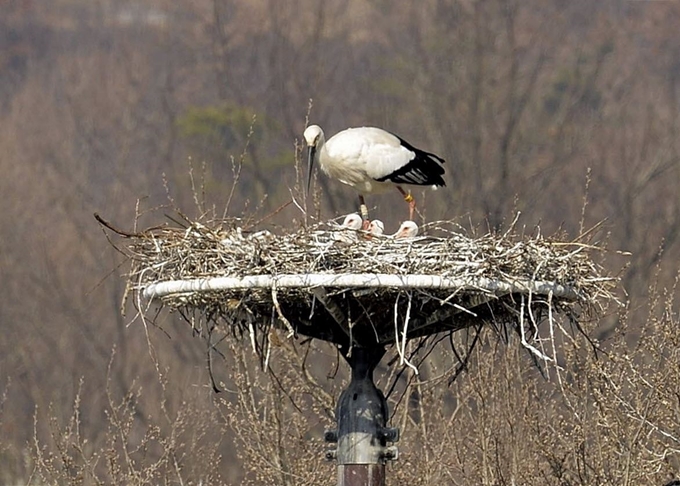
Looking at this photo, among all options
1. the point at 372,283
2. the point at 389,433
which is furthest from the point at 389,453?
the point at 372,283

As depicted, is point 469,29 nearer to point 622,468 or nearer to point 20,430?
point 20,430

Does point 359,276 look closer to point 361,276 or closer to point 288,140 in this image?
point 361,276

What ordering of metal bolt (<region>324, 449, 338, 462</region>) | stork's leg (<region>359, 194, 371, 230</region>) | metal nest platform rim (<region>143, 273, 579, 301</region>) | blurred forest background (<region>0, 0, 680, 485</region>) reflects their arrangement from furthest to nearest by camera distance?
1. blurred forest background (<region>0, 0, 680, 485</region>)
2. stork's leg (<region>359, 194, 371, 230</region>)
3. metal bolt (<region>324, 449, 338, 462</region>)
4. metal nest platform rim (<region>143, 273, 579, 301</region>)

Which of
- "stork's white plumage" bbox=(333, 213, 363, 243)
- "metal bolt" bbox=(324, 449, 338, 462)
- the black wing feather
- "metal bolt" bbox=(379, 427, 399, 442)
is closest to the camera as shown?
"stork's white plumage" bbox=(333, 213, 363, 243)

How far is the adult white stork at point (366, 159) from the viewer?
9438mm

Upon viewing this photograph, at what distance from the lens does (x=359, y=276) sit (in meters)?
7.40

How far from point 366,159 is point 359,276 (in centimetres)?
214

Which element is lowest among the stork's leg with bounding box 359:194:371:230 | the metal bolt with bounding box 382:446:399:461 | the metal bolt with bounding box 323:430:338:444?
the metal bolt with bounding box 382:446:399:461

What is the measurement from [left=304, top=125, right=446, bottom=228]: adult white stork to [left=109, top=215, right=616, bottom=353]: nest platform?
1.16 meters

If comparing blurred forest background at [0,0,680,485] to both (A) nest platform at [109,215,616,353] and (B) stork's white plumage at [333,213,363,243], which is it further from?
(A) nest platform at [109,215,616,353]

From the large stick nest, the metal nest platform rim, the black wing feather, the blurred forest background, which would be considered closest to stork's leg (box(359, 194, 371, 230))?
the black wing feather

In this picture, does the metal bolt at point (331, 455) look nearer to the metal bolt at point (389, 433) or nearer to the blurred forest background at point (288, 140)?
the metal bolt at point (389, 433)

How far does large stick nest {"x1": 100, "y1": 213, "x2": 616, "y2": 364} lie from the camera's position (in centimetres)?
745

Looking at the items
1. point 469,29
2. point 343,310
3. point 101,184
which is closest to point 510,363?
point 343,310
